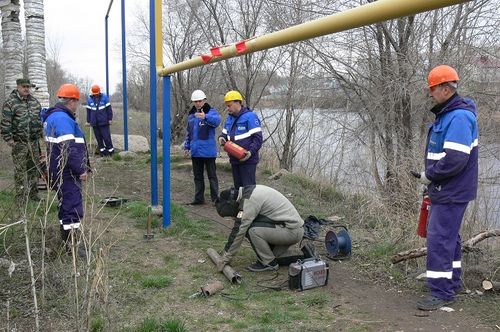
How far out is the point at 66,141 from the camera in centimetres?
515

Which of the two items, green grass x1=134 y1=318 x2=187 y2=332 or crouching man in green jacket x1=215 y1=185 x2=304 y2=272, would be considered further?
crouching man in green jacket x1=215 y1=185 x2=304 y2=272

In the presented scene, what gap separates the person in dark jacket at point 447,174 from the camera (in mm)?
4008

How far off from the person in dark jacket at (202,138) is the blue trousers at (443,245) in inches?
169

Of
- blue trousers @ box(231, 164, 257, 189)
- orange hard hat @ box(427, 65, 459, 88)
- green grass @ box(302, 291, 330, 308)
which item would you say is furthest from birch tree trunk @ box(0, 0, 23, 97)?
orange hard hat @ box(427, 65, 459, 88)

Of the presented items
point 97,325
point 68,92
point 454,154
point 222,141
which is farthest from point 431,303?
point 68,92

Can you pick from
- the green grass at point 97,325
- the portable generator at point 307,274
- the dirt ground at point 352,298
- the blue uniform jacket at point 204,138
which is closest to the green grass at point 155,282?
the dirt ground at point 352,298

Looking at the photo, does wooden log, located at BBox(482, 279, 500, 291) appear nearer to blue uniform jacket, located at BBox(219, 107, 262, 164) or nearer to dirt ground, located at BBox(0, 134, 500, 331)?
dirt ground, located at BBox(0, 134, 500, 331)

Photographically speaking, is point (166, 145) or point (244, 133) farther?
point (244, 133)

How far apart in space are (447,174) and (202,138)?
15.0 ft

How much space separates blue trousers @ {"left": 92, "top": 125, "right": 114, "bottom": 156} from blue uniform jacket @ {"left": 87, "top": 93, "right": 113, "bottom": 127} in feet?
0.83

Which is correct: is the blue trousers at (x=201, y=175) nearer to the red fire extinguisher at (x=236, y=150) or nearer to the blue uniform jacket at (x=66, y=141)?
the red fire extinguisher at (x=236, y=150)

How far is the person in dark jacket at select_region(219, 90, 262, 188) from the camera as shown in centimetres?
696

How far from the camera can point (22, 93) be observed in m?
7.12

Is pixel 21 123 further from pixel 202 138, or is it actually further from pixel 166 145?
pixel 202 138
